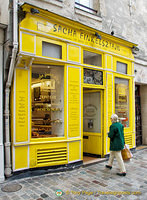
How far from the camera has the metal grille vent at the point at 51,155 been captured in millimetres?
5730

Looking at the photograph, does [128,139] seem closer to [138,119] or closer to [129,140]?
[129,140]

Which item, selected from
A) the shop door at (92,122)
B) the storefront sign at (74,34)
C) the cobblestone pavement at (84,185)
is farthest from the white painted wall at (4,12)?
the cobblestone pavement at (84,185)

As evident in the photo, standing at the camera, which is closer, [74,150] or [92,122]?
[74,150]

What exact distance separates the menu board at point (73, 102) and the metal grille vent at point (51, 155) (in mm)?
570

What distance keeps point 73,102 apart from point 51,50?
1708 mm

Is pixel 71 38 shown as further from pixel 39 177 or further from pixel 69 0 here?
pixel 39 177

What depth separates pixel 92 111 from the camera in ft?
25.8

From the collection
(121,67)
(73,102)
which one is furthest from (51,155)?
(121,67)

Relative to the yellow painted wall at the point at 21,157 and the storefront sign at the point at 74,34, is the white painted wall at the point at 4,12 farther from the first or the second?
the yellow painted wall at the point at 21,157

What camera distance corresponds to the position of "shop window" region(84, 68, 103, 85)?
6973 millimetres

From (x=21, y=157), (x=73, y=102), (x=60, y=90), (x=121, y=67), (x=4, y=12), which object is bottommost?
(x=21, y=157)

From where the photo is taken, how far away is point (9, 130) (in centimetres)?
538

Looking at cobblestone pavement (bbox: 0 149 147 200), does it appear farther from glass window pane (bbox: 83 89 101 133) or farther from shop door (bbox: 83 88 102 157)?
glass window pane (bbox: 83 89 101 133)

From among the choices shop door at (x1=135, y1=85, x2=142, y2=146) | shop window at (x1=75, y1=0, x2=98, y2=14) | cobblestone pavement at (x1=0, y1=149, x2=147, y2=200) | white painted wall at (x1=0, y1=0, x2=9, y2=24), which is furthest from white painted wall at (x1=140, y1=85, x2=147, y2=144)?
white painted wall at (x1=0, y1=0, x2=9, y2=24)
